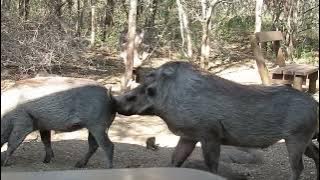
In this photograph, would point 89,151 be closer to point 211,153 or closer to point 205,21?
point 211,153

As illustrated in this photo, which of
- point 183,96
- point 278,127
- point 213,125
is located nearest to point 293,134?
point 278,127

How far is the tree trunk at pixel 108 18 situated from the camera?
1737 cm

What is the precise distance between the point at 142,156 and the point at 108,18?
12.2m

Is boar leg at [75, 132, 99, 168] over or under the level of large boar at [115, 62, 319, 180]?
under

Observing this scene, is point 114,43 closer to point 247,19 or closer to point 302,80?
point 247,19

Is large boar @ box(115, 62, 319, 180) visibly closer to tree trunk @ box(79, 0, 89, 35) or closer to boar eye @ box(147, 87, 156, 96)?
boar eye @ box(147, 87, 156, 96)

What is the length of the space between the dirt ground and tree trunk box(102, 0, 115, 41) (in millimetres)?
9397

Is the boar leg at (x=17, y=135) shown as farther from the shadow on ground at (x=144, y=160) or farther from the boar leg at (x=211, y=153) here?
the boar leg at (x=211, y=153)

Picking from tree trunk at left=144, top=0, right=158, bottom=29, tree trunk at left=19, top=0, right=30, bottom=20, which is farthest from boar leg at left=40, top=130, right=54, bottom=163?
tree trunk at left=144, top=0, right=158, bottom=29

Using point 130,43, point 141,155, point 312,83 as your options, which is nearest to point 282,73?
point 312,83

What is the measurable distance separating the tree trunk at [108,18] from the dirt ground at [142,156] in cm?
940

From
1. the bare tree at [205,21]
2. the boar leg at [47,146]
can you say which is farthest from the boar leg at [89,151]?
the bare tree at [205,21]

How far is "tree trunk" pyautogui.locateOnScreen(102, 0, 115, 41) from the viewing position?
17373 millimetres

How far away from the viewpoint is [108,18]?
704 inches
